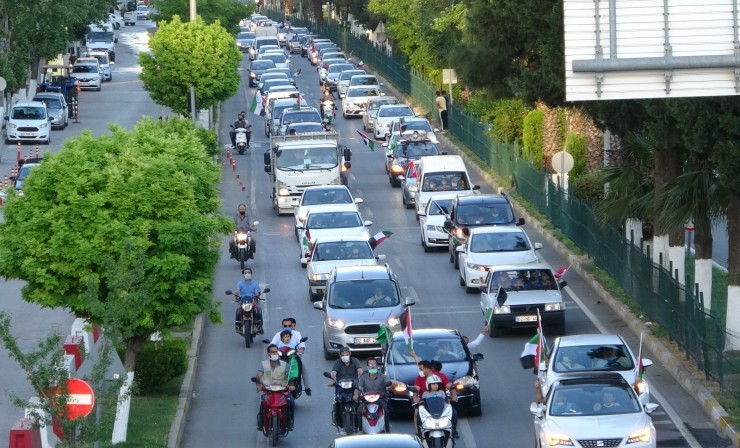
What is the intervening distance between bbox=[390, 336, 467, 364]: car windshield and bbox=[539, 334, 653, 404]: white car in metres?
1.47

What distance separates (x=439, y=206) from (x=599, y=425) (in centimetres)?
2000

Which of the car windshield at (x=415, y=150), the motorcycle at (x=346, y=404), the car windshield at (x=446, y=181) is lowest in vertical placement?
the motorcycle at (x=346, y=404)

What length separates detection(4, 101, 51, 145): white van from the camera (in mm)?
60750

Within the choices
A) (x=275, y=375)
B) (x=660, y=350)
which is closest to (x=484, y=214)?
(x=660, y=350)

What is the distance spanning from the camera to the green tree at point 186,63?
53.8m

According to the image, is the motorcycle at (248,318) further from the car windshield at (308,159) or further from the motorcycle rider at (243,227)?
the car windshield at (308,159)

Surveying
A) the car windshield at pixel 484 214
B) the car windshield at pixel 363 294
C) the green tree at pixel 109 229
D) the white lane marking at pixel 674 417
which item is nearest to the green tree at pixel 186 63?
the car windshield at pixel 484 214

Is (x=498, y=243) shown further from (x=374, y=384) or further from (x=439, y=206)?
(x=374, y=384)

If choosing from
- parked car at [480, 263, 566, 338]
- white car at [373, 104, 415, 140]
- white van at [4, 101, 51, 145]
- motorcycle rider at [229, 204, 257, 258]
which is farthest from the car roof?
white van at [4, 101, 51, 145]

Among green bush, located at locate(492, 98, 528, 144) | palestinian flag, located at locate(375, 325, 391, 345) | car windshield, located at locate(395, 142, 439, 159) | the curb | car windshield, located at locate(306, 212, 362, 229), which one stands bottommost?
the curb

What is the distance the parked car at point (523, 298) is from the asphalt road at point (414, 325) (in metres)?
0.51

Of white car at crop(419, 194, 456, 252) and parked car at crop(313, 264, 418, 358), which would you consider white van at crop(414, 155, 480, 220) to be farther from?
parked car at crop(313, 264, 418, 358)

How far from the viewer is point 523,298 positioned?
2895 cm

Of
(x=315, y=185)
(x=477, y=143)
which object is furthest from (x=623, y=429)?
(x=477, y=143)
